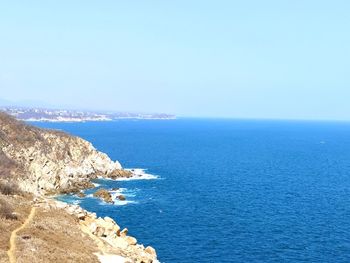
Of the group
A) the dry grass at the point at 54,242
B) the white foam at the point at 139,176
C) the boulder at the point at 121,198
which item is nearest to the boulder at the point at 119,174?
the white foam at the point at 139,176

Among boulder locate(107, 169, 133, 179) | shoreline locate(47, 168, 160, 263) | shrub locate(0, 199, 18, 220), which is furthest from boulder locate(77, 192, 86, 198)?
shrub locate(0, 199, 18, 220)

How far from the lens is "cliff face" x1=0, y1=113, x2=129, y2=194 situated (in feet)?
344

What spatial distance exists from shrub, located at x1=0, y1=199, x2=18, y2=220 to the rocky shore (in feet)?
22.0

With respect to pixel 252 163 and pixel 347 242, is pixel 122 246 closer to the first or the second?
pixel 347 242

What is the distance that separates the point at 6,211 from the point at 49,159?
69.9m

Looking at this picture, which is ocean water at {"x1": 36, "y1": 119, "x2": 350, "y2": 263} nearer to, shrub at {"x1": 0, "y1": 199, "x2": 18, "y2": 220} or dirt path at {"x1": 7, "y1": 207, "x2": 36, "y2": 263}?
dirt path at {"x1": 7, "y1": 207, "x2": 36, "y2": 263}

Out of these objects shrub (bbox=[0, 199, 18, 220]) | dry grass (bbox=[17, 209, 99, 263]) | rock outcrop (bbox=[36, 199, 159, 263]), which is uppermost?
shrub (bbox=[0, 199, 18, 220])

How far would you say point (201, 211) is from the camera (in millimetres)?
91938

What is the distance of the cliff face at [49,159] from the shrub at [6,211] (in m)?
44.8

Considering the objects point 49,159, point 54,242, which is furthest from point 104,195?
point 54,242

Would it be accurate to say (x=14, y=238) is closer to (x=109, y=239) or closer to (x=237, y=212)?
(x=109, y=239)

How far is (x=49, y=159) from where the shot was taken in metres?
116

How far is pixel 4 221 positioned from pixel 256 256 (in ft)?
122

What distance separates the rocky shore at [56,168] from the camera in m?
53.6
